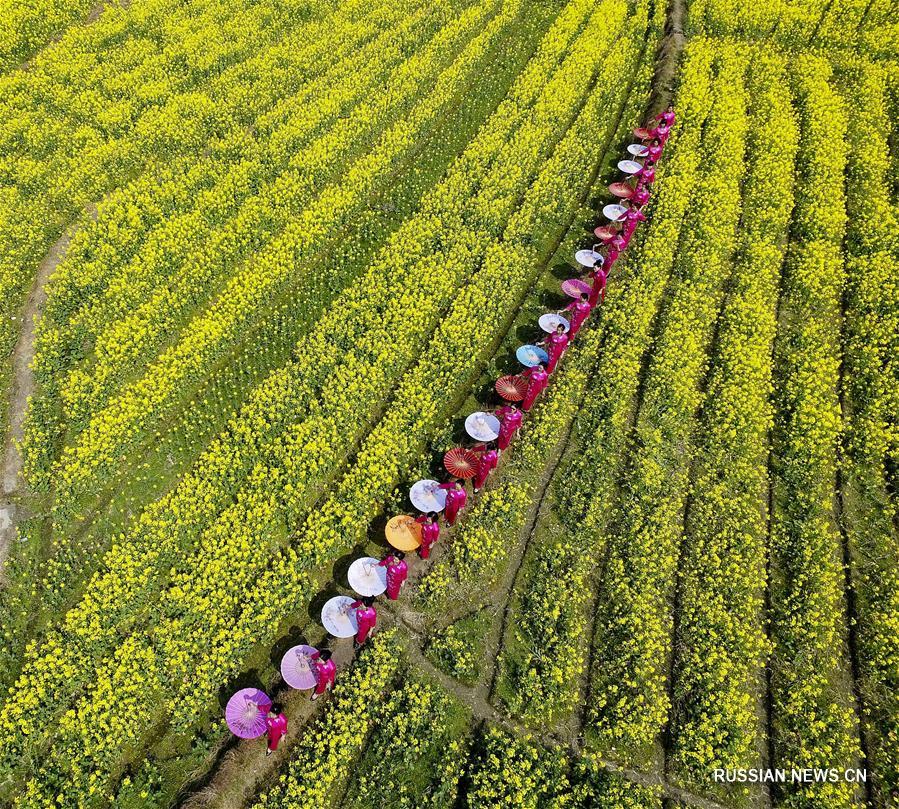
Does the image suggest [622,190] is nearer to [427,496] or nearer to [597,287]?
[597,287]

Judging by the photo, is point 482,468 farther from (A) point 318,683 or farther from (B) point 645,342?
(B) point 645,342

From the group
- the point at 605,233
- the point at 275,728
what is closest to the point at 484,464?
the point at 275,728

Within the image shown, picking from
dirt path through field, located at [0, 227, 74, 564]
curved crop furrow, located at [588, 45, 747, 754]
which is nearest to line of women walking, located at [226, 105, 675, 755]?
curved crop furrow, located at [588, 45, 747, 754]

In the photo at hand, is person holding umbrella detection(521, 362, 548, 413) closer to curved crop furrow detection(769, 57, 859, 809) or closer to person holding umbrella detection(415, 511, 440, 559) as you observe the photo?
person holding umbrella detection(415, 511, 440, 559)

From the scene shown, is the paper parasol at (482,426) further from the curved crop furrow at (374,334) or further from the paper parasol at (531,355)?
the curved crop furrow at (374,334)

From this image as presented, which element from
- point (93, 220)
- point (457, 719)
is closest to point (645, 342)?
point (457, 719)
